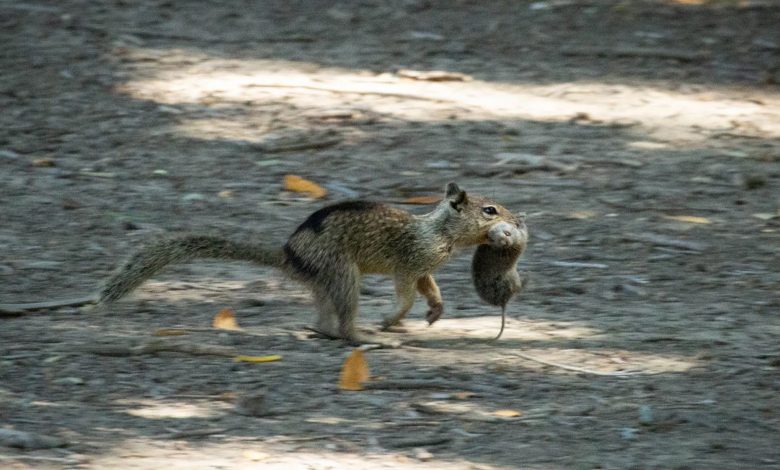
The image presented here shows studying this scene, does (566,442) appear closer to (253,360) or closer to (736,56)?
(253,360)

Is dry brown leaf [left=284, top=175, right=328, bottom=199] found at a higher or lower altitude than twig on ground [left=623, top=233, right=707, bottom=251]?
higher

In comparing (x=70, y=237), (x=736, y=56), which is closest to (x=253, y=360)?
(x=70, y=237)

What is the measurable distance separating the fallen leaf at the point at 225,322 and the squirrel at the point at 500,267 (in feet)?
3.42

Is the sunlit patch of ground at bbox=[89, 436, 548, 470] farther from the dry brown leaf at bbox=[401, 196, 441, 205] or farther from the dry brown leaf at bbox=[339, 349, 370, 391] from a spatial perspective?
the dry brown leaf at bbox=[401, 196, 441, 205]

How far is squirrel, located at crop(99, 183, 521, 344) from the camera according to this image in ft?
18.4

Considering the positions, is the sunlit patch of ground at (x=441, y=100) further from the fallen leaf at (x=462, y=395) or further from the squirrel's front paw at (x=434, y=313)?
the fallen leaf at (x=462, y=395)

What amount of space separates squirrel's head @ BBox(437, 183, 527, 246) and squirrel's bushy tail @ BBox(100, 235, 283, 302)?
0.73 meters

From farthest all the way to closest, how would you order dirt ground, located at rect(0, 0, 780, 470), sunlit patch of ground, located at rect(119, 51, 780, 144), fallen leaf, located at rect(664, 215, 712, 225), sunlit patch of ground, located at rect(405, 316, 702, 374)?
sunlit patch of ground, located at rect(119, 51, 780, 144)
fallen leaf, located at rect(664, 215, 712, 225)
sunlit patch of ground, located at rect(405, 316, 702, 374)
dirt ground, located at rect(0, 0, 780, 470)

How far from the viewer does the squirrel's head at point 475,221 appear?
5738mm

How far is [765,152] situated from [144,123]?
4.01m

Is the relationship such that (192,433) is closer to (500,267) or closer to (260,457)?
(260,457)

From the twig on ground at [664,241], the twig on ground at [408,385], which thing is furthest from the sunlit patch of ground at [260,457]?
the twig on ground at [664,241]

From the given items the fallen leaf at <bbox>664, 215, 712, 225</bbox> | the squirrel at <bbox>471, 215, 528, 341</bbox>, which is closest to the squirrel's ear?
the squirrel at <bbox>471, 215, 528, 341</bbox>

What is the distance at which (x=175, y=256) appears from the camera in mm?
5688
